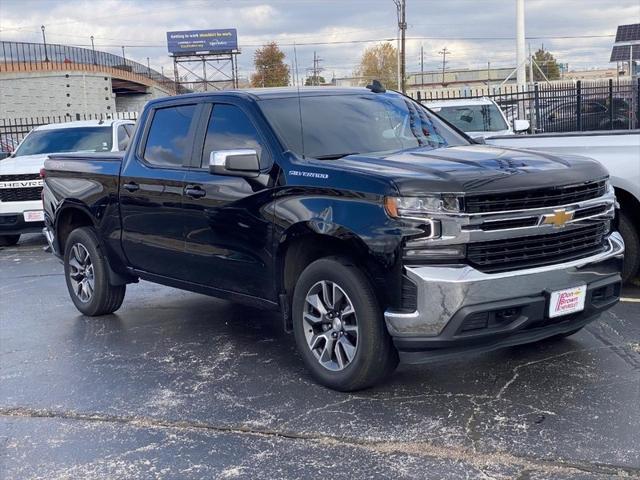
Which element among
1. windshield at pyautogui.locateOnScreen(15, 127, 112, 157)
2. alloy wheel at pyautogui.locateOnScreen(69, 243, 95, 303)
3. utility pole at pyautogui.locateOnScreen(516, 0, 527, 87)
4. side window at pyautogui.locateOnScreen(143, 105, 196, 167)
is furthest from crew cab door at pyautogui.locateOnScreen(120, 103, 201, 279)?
utility pole at pyautogui.locateOnScreen(516, 0, 527, 87)

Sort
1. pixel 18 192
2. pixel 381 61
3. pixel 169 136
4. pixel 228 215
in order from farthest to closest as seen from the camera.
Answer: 1. pixel 381 61
2. pixel 18 192
3. pixel 169 136
4. pixel 228 215

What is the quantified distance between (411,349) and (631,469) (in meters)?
1.31

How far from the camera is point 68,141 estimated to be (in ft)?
43.8

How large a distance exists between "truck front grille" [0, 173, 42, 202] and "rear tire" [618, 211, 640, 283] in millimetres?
8662

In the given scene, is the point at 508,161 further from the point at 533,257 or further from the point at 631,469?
the point at 631,469

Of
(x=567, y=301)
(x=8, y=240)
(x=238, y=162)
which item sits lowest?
(x=8, y=240)

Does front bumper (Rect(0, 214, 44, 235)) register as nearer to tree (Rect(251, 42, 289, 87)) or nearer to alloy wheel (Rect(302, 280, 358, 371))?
alloy wheel (Rect(302, 280, 358, 371))

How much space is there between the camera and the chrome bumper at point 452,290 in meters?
4.38

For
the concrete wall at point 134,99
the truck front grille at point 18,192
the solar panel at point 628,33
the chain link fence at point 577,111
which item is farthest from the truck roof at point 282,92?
the concrete wall at point 134,99

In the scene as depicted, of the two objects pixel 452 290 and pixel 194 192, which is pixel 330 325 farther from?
pixel 194 192

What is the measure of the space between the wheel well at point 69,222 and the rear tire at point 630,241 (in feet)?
15.9

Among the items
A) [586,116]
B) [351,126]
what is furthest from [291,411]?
[586,116]

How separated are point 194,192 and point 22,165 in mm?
7622

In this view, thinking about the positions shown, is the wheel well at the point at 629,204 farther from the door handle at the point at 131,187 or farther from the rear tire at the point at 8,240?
the rear tire at the point at 8,240
